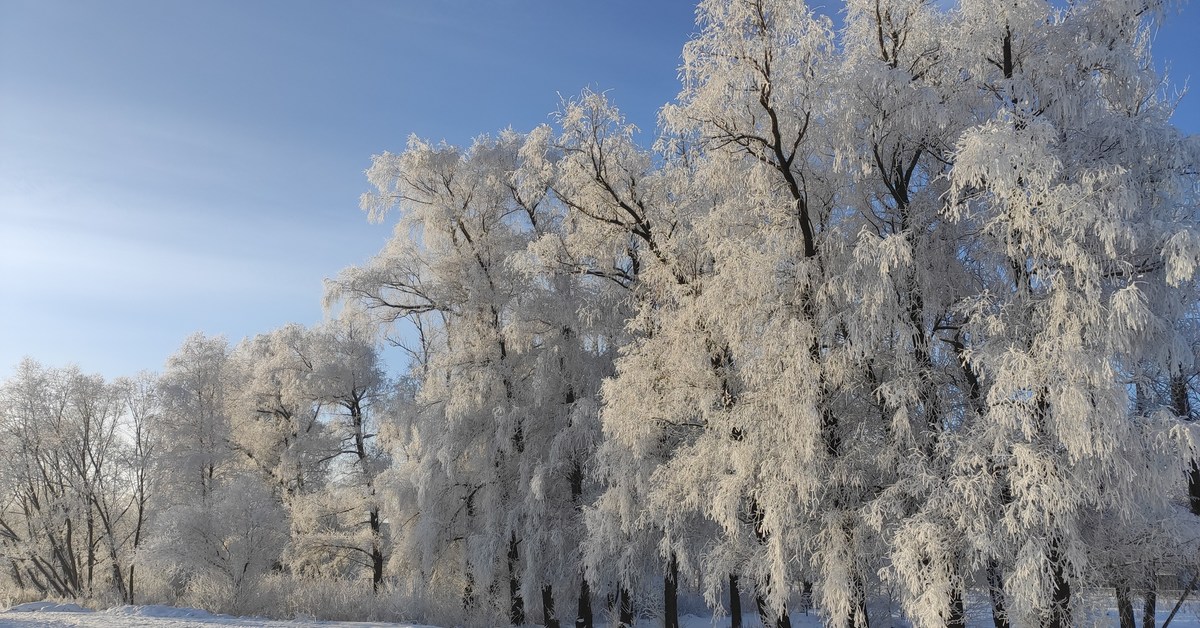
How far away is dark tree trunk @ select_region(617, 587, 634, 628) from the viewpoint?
55.4ft

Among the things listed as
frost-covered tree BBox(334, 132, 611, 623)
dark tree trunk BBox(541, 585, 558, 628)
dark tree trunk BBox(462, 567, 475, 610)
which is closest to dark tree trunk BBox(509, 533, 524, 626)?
frost-covered tree BBox(334, 132, 611, 623)

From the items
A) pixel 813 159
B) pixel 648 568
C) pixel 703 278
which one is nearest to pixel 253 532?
pixel 648 568

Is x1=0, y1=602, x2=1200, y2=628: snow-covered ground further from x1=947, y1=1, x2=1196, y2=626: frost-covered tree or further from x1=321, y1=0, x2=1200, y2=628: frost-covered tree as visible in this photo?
x1=321, y1=0, x2=1200, y2=628: frost-covered tree

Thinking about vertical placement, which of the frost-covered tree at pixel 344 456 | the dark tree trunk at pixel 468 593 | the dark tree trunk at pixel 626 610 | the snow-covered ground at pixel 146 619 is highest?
the frost-covered tree at pixel 344 456

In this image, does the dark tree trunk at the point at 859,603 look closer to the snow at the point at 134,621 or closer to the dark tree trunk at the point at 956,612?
the dark tree trunk at the point at 956,612

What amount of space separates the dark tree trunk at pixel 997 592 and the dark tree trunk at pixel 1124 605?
2.00 meters

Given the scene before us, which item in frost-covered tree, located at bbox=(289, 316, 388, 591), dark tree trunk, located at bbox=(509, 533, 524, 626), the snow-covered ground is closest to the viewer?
the snow-covered ground

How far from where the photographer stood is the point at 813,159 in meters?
12.7

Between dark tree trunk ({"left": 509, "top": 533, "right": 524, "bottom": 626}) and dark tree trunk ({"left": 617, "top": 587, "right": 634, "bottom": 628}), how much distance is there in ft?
7.34

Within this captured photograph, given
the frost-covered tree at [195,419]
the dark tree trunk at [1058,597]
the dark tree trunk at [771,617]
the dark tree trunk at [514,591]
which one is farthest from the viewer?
the frost-covered tree at [195,419]

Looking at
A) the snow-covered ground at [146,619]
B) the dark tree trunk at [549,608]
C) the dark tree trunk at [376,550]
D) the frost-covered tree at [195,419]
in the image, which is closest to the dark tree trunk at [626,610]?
the snow-covered ground at [146,619]

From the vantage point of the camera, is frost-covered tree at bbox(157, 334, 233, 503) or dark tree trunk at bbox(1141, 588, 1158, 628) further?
frost-covered tree at bbox(157, 334, 233, 503)

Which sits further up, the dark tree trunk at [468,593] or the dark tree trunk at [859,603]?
the dark tree trunk at [859,603]

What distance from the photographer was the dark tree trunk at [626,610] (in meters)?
16.9
